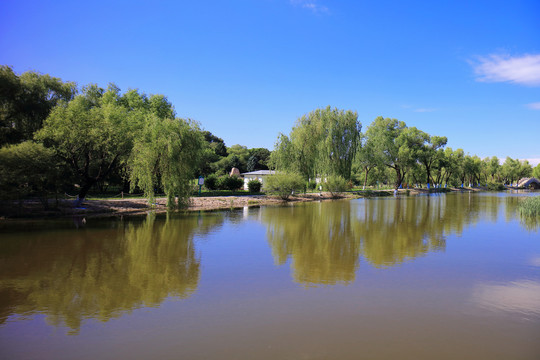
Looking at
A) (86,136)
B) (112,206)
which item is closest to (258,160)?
(112,206)

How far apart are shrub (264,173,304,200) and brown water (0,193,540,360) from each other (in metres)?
22.6

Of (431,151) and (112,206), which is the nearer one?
(112,206)

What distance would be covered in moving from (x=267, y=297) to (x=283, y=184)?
30.4m

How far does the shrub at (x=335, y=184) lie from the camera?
147ft

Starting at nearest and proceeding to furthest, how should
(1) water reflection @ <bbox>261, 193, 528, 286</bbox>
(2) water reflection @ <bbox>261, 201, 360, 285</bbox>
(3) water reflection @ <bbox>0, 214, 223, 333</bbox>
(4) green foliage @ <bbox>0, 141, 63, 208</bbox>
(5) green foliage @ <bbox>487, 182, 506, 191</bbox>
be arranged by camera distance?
(3) water reflection @ <bbox>0, 214, 223, 333</bbox> → (2) water reflection @ <bbox>261, 201, 360, 285</bbox> → (1) water reflection @ <bbox>261, 193, 528, 286</bbox> → (4) green foliage @ <bbox>0, 141, 63, 208</bbox> → (5) green foliage @ <bbox>487, 182, 506, 191</bbox>

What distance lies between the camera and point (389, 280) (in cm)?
967

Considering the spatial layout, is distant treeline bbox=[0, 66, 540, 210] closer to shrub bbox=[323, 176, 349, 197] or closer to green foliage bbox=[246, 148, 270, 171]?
shrub bbox=[323, 176, 349, 197]

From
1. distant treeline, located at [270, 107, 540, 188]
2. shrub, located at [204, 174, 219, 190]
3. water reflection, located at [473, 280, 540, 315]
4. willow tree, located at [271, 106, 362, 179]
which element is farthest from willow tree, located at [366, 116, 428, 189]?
water reflection, located at [473, 280, 540, 315]

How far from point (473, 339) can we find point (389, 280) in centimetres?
348

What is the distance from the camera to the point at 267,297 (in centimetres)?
831

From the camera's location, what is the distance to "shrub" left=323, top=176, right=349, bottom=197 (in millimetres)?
44719

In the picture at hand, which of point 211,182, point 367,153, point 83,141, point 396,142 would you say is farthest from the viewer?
point 396,142

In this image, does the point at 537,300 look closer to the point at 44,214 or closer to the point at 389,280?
the point at 389,280

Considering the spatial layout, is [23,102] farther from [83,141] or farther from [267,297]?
[267,297]
